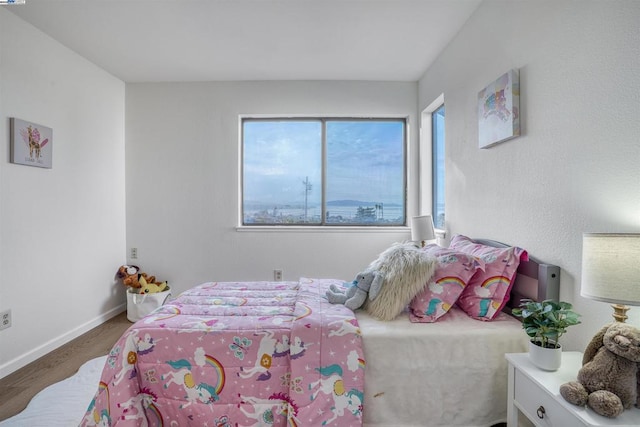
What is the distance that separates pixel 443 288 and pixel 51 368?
2755 millimetres

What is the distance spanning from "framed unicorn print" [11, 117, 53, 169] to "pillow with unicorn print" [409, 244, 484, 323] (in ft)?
9.39

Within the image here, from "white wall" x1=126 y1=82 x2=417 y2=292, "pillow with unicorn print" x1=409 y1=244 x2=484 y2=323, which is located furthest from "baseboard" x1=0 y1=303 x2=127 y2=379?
"pillow with unicorn print" x1=409 y1=244 x2=484 y2=323

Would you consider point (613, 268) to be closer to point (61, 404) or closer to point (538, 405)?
point (538, 405)

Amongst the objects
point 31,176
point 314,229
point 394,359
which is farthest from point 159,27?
point 394,359

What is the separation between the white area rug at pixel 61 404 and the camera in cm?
172

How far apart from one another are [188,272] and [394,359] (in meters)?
2.83

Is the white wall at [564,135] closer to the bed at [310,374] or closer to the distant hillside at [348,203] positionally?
the bed at [310,374]

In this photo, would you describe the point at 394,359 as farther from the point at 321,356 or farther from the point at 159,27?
the point at 159,27

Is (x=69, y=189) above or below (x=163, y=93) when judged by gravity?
below

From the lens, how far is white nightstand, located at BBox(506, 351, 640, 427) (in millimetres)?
971

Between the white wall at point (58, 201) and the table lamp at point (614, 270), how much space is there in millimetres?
3294

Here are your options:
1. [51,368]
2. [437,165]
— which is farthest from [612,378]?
[51,368]

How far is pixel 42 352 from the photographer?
8.19 ft

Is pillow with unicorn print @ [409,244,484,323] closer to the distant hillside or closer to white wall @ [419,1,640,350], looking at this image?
white wall @ [419,1,640,350]
